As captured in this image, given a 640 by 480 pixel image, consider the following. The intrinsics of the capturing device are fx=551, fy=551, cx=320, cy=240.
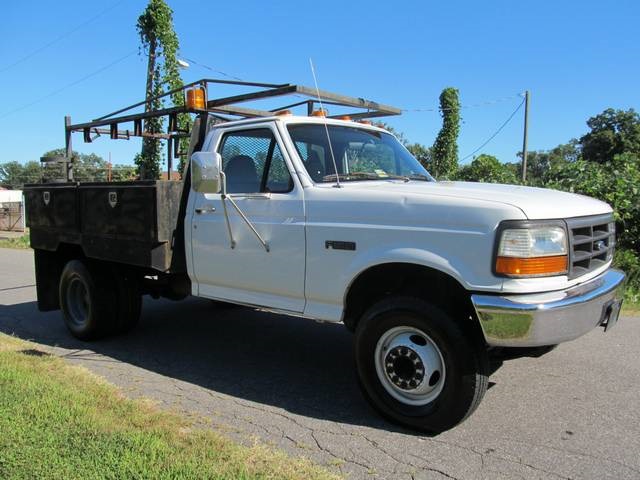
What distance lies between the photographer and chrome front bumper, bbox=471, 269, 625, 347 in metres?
3.18

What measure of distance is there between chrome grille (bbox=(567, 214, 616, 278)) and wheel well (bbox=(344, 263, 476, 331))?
2.31 feet

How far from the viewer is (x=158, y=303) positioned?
823 centimetres

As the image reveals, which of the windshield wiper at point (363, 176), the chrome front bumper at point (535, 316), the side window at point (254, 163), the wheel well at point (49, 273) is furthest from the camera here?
the wheel well at point (49, 273)

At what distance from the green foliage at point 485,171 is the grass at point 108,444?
29.0 feet

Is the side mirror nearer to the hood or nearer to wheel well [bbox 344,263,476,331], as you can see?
the hood

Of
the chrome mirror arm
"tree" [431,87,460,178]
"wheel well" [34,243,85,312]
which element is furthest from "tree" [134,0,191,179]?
"tree" [431,87,460,178]

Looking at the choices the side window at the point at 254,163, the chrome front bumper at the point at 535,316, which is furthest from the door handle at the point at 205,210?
the chrome front bumper at the point at 535,316

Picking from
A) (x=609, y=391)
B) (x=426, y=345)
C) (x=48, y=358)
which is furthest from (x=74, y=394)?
(x=609, y=391)

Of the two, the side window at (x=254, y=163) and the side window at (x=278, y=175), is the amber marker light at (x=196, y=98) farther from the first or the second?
the side window at (x=278, y=175)

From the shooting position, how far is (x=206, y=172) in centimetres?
409

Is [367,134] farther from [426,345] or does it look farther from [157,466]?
[157,466]

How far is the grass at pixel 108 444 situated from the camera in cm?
298

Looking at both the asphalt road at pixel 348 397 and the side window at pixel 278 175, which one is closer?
the asphalt road at pixel 348 397

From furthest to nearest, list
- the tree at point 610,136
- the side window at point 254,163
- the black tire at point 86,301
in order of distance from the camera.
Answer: the tree at point 610,136
the black tire at point 86,301
the side window at point 254,163
